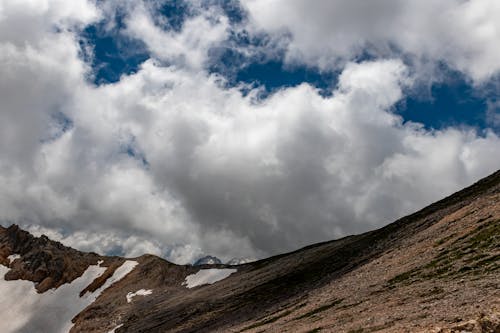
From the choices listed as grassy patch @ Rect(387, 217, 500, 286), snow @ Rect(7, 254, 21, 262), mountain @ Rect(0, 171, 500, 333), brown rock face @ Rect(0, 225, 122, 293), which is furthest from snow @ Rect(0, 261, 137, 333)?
grassy patch @ Rect(387, 217, 500, 286)

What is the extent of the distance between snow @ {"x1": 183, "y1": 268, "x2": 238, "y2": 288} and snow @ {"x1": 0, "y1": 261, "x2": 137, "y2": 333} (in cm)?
3087

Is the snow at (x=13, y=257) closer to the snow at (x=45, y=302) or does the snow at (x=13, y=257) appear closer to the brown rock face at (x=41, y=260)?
the brown rock face at (x=41, y=260)

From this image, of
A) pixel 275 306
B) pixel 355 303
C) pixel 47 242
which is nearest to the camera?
pixel 355 303

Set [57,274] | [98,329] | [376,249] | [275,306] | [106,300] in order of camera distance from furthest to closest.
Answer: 1. [57,274]
2. [106,300]
3. [98,329]
4. [376,249]
5. [275,306]

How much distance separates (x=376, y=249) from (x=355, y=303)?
35.8 m

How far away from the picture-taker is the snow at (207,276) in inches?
5630

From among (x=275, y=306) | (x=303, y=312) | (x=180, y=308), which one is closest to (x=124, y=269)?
(x=180, y=308)

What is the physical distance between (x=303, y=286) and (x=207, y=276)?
256ft

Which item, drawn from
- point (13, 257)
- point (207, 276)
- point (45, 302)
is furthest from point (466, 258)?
point (13, 257)

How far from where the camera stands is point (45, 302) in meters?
158

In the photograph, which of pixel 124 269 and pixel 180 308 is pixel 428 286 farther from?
pixel 124 269

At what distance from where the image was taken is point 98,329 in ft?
391

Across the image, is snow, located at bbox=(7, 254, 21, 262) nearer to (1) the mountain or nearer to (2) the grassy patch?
(1) the mountain

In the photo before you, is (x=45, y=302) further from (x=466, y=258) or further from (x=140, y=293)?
(x=466, y=258)
